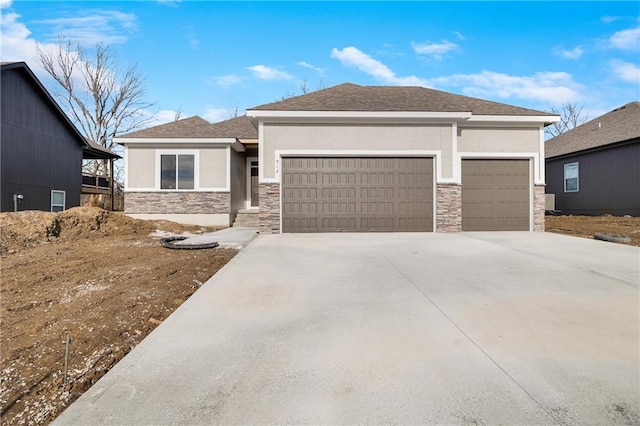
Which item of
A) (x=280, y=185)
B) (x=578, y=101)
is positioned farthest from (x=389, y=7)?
(x=578, y=101)

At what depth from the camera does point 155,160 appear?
13.8 m

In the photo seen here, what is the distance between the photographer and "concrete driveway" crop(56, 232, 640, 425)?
6.39 feet

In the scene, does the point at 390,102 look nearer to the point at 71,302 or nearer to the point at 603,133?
the point at 71,302

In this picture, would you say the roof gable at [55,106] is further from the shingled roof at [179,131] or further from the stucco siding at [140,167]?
the stucco siding at [140,167]

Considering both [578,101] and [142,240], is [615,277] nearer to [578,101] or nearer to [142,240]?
[142,240]

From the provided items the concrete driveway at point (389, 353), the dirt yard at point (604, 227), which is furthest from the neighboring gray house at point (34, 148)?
the dirt yard at point (604, 227)

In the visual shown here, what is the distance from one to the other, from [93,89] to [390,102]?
28676 mm

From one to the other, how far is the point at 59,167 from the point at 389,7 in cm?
1654

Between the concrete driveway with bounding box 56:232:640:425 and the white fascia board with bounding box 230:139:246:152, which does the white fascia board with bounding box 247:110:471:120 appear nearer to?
the white fascia board with bounding box 230:139:246:152

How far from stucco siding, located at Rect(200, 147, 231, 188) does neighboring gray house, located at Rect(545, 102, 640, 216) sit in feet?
58.8

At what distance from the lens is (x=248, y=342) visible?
9.39ft

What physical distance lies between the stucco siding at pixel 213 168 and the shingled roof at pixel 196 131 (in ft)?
2.07

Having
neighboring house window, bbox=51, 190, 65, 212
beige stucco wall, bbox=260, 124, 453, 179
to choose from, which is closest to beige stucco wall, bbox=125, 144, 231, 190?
beige stucco wall, bbox=260, 124, 453, 179

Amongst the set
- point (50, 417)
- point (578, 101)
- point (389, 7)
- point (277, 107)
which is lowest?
point (50, 417)
